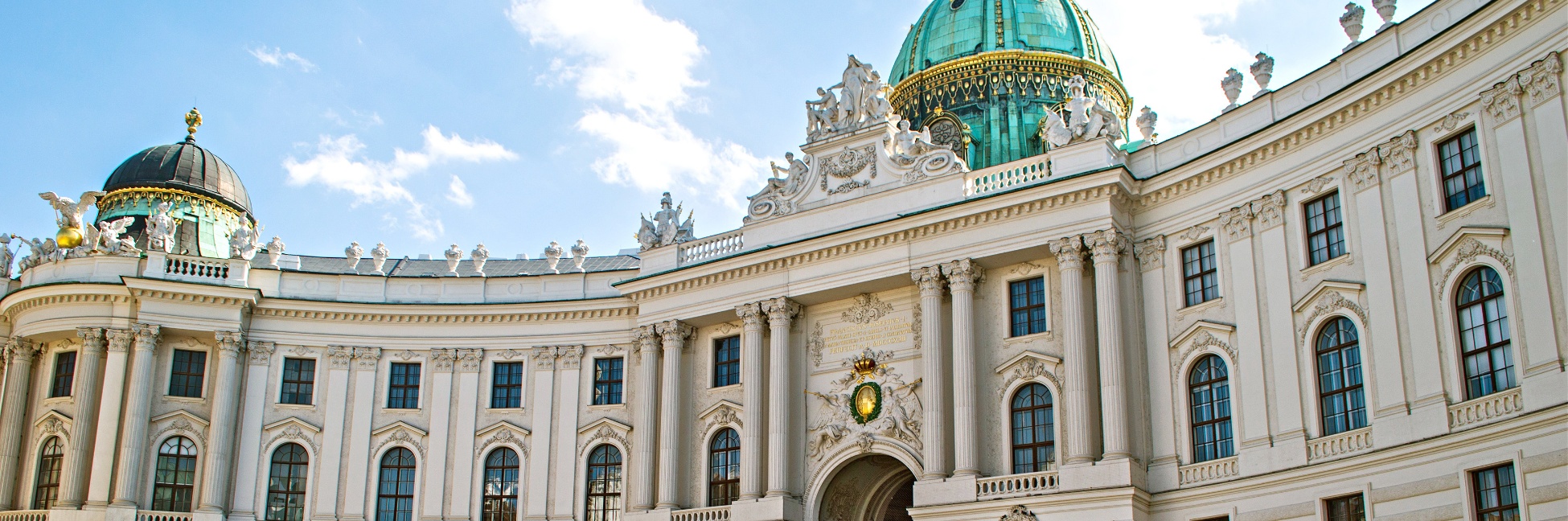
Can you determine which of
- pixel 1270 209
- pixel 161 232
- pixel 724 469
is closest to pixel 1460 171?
pixel 1270 209

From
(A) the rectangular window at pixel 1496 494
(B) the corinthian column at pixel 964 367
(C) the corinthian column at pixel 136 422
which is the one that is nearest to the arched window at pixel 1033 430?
(B) the corinthian column at pixel 964 367

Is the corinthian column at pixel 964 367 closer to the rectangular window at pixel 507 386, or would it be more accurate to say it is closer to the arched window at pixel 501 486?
the arched window at pixel 501 486

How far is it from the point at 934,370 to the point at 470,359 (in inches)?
590

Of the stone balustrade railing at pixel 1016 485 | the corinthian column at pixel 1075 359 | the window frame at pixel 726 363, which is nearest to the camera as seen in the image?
the corinthian column at pixel 1075 359

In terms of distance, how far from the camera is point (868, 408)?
118 feet

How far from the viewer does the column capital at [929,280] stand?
35.1 metres

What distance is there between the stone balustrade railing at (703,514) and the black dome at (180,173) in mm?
19322

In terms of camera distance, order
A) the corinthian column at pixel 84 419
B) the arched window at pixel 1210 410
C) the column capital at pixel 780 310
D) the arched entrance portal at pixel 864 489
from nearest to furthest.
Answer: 1. the arched window at pixel 1210 410
2. the arched entrance portal at pixel 864 489
3. the column capital at pixel 780 310
4. the corinthian column at pixel 84 419

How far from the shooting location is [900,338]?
36375 mm

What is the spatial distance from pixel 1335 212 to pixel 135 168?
3524cm

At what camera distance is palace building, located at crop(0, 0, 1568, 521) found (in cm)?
2619

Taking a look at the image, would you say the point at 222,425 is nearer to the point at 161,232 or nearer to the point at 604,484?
the point at 161,232

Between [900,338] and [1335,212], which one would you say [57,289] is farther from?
[1335,212]

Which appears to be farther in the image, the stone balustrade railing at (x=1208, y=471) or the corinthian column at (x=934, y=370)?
the corinthian column at (x=934, y=370)
